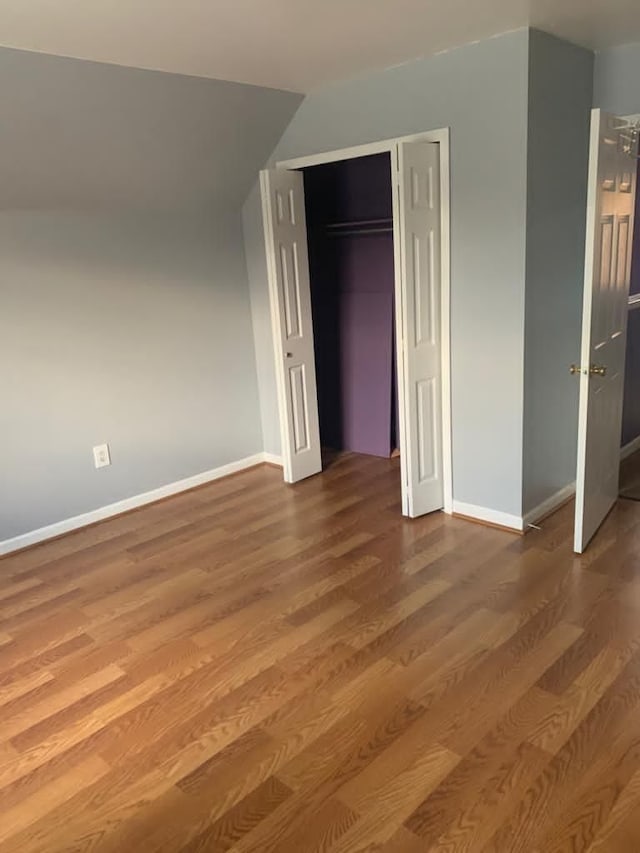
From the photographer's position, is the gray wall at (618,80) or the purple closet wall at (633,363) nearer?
the gray wall at (618,80)

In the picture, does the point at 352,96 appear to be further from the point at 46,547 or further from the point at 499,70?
the point at 46,547

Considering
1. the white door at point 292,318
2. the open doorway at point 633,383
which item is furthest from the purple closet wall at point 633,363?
the white door at point 292,318

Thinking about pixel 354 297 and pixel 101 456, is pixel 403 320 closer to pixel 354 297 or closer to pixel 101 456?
pixel 354 297

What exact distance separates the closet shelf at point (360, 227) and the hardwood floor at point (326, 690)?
2005 millimetres

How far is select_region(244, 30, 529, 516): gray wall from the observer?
2939 millimetres

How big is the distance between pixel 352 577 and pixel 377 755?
1.08 m

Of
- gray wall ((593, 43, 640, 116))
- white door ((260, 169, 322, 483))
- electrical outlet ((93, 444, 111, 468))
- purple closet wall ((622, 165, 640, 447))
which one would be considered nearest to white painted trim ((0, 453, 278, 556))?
electrical outlet ((93, 444, 111, 468))

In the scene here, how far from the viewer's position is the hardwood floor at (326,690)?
5.83ft

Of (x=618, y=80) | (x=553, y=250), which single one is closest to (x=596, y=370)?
(x=553, y=250)

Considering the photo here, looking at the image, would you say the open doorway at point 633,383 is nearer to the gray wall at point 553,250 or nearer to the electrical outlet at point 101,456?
the gray wall at point 553,250

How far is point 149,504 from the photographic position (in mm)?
4074

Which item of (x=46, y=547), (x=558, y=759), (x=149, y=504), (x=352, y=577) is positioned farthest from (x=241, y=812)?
(x=149, y=504)

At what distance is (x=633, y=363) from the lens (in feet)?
14.0

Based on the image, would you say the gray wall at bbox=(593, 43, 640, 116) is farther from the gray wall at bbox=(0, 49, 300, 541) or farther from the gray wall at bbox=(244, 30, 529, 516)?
the gray wall at bbox=(0, 49, 300, 541)
